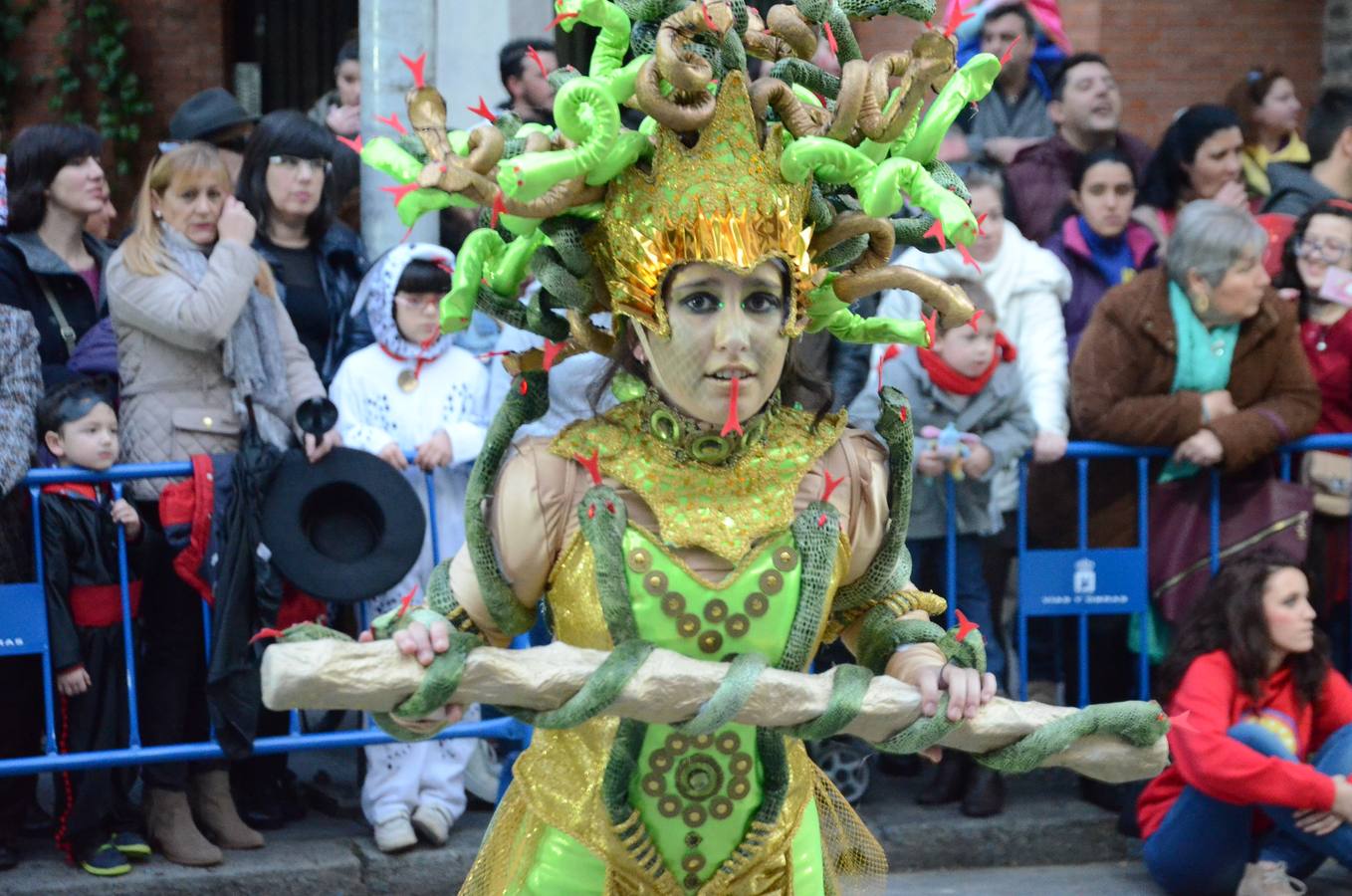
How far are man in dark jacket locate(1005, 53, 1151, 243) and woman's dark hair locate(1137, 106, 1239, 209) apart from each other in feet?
0.35

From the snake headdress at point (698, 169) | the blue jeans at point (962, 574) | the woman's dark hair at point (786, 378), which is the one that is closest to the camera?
the snake headdress at point (698, 169)

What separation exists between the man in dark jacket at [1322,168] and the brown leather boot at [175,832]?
425cm

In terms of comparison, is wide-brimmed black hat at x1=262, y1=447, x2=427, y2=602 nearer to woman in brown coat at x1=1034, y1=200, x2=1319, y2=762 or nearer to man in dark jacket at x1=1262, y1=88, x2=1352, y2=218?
woman in brown coat at x1=1034, y1=200, x2=1319, y2=762

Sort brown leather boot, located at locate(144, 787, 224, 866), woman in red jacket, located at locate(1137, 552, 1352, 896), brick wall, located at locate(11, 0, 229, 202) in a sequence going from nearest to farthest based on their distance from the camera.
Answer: woman in red jacket, located at locate(1137, 552, 1352, 896) < brown leather boot, located at locate(144, 787, 224, 866) < brick wall, located at locate(11, 0, 229, 202)

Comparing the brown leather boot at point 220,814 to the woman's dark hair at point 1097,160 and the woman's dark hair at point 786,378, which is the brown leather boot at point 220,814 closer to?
the woman's dark hair at point 786,378

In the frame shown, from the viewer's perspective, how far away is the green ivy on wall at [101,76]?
443 inches

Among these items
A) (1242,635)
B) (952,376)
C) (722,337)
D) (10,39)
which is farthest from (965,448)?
(10,39)

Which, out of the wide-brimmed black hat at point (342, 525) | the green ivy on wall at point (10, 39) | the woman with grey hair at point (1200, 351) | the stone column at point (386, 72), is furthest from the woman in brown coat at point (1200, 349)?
the green ivy on wall at point (10, 39)

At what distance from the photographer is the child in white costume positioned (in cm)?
574

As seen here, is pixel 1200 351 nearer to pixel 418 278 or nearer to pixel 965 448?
pixel 965 448

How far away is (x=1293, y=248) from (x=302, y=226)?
124 inches

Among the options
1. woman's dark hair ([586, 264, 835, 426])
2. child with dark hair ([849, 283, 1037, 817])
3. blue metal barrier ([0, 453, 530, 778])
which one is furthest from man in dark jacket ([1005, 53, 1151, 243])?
woman's dark hair ([586, 264, 835, 426])

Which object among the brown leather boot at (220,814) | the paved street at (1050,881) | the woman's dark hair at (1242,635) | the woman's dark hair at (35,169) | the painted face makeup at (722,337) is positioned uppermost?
the woman's dark hair at (35,169)

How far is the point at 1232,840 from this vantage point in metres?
5.52
